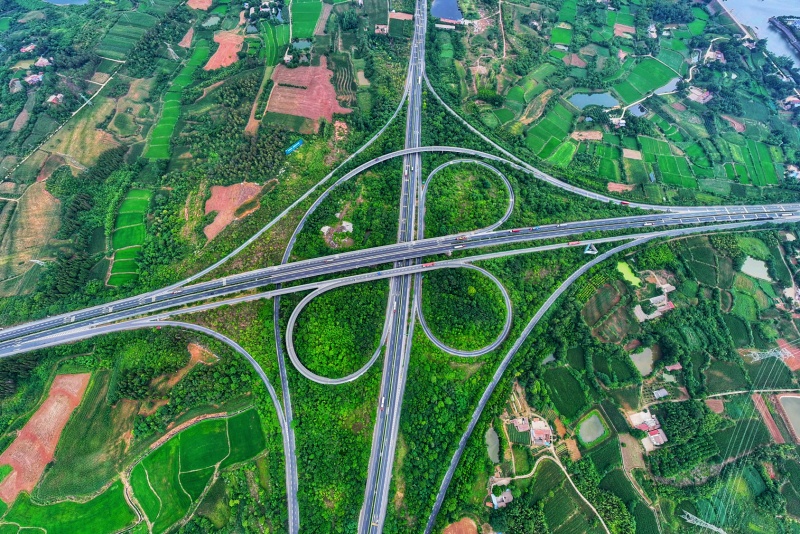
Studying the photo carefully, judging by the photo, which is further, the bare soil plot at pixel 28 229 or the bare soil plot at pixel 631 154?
the bare soil plot at pixel 631 154

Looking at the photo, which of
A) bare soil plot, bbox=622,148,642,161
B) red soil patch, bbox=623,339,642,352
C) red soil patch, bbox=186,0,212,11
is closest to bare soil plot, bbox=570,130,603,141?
bare soil plot, bbox=622,148,642,161

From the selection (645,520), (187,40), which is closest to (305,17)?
(187,40)

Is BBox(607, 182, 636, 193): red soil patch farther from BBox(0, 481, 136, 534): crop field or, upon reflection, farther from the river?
BBox(0, 481, 136, 534): crop field

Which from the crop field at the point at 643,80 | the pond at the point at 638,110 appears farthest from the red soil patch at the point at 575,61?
the pond at the point at 638,110

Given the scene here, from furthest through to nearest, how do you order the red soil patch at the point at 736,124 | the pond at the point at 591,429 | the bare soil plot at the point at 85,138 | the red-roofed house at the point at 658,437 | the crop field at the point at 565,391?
the red soil patch at the point at 736,124 → the bare soil plot at the point at 85,138 → the crop field at the point at 565,391 → the pond at the point at 591,429 → the red-roofed house at the point at 658,437

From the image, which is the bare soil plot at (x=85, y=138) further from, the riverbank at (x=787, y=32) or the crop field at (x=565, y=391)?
the riverbank at (x=787, y=32)

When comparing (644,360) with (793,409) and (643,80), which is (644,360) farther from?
(643,80)
